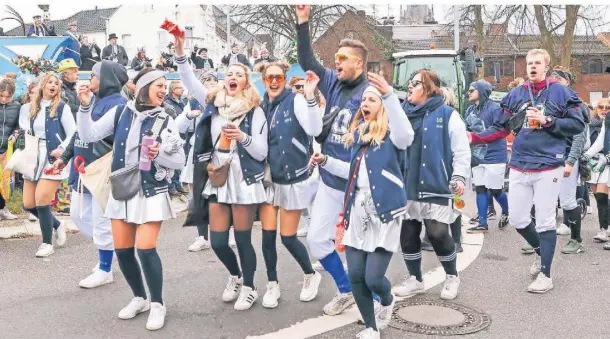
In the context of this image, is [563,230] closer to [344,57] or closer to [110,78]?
[344,57]

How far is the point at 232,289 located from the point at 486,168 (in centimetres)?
458

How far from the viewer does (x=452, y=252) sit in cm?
556

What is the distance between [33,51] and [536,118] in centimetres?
1121

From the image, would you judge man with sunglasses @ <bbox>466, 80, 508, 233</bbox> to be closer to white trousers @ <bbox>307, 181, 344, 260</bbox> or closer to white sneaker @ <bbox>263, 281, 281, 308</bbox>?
white sneaker @ <bbox>263, 281, 281, 308</bbox>

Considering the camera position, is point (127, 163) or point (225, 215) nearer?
point (127, 163)

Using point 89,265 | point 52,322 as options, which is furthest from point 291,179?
point 89,265

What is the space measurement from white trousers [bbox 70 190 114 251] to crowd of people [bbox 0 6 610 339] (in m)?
0.02

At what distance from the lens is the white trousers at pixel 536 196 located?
5844 mm

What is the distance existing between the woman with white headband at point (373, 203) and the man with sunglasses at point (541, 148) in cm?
175

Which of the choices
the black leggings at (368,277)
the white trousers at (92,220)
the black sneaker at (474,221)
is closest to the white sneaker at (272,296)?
the black leggings at (368,277)

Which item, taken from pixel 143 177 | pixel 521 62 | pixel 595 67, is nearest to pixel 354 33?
pixel 521 62

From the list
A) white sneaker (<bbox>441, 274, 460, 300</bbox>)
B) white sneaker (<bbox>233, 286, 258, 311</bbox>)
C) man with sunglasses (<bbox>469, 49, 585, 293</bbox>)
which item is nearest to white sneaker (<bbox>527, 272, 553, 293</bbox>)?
man with sunglasses (<bbox>469, 49, 585, 293</bbox>)

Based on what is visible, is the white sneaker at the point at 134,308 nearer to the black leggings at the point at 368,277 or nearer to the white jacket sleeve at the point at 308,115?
the black leggings at the point at 368,277

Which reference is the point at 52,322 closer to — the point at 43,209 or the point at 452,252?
the point at 43,209
